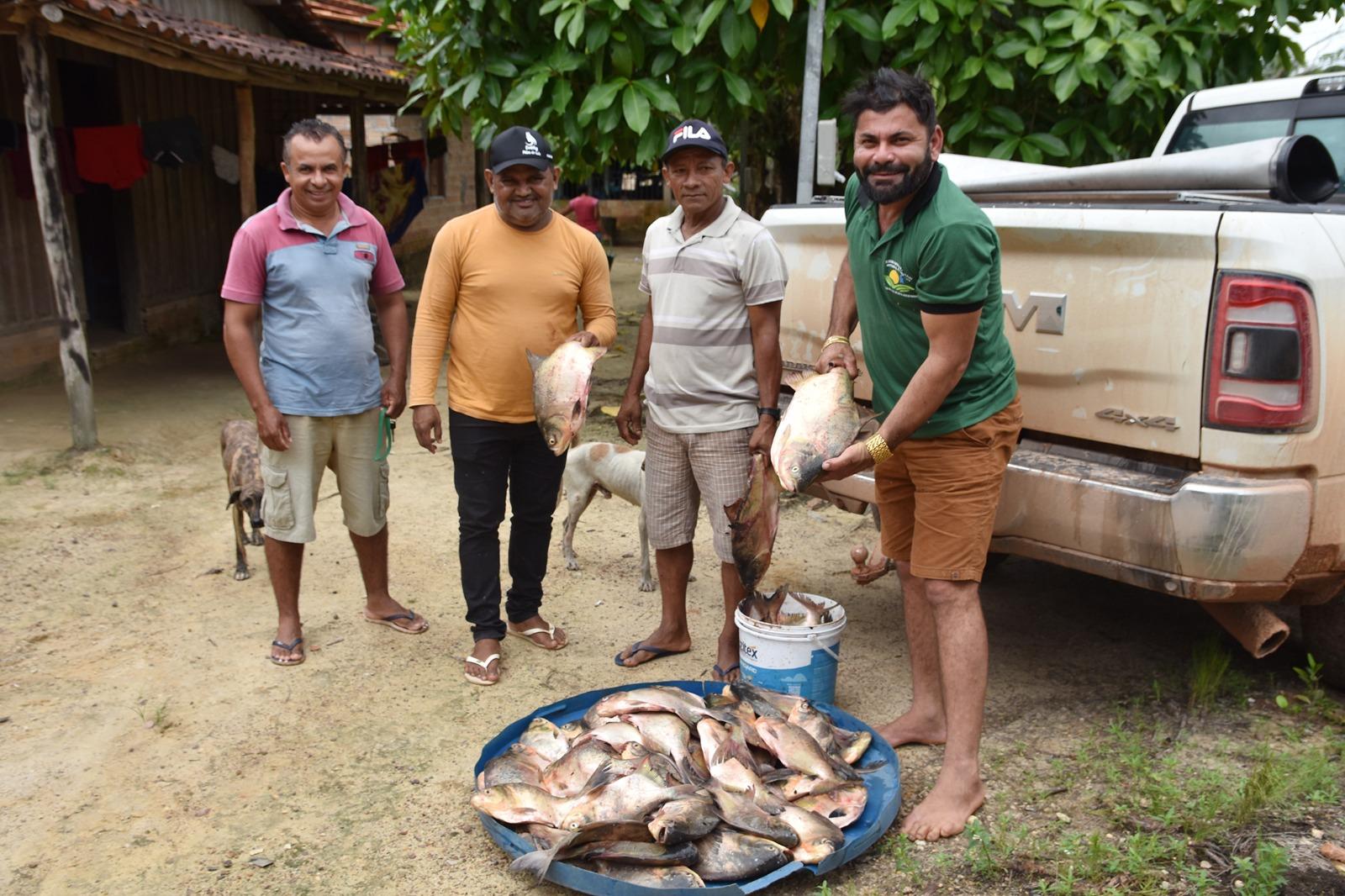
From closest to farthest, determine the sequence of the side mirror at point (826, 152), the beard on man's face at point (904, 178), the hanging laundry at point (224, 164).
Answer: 1. the beard on man's face at point (904, 178)
2. the side mirror at point (826, 152)
3. the hanging laundry at point (224, 164)

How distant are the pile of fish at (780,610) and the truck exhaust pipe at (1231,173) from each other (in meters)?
1.93

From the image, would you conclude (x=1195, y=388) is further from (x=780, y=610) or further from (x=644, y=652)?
(x=644, y=652)

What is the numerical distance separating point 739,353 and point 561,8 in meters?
3.81

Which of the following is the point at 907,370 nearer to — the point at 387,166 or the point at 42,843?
the point at 42,843

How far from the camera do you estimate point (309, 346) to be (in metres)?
4.22

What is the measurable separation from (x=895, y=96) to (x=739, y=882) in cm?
219

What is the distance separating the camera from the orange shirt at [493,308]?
4086 mm

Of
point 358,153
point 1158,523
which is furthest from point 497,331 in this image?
point 358,153

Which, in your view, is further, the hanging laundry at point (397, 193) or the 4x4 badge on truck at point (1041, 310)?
the hanging laundry at point (397, 193)

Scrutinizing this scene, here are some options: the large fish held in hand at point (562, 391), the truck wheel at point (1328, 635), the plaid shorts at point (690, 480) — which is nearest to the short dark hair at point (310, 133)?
the large fish held in hand at point (562, 391)

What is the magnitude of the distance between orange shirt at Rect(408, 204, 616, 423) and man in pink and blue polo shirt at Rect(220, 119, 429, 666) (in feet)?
1.05

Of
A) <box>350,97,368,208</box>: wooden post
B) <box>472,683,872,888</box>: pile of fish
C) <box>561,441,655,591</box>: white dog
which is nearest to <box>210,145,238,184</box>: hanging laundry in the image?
<box>350,97,368,208</box>: wooden post

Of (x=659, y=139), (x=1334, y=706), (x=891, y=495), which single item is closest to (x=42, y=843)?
(x=891, y=495)

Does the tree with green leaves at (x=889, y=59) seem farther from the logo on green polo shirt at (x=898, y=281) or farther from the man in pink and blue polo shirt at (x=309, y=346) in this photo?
the logo on green polo shirt at (x=898, y=281)
